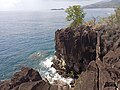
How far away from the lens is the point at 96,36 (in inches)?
2864

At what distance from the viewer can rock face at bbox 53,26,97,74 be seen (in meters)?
70.1

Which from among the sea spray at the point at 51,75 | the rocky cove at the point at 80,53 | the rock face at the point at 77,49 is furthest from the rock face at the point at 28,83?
the rock face at the point at 77,49

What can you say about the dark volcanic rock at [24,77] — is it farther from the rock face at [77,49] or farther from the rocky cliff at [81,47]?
the rock face at [77,49]

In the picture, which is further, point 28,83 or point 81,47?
point 81,47

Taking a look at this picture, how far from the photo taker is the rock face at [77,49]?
70.1m

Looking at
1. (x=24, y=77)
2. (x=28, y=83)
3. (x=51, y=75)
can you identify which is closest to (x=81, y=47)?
(x=51, y=75)

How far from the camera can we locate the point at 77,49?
72000 mm

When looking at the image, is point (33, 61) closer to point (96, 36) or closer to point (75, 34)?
point (75, 34)

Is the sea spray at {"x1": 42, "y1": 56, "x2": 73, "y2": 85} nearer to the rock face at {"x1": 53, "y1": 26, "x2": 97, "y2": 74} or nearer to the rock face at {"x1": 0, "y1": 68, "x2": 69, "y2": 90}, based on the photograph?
the rock face at {"x1": 53, "y1": 26, "x2": 97, "y2": 74}

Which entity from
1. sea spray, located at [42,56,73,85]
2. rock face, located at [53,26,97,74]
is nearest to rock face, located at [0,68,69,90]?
sea spray, located at [42,56,73,85]

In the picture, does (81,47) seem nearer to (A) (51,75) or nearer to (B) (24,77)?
(A) (51,75)

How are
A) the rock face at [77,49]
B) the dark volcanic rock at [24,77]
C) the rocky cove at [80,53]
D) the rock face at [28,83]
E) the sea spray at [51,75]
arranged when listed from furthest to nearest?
1. the rock face at [77,49]
2. the sea spray at [51,75]
3. the rocky cove at [80,53]
4. the dark volcanic rock at [24,77]
5. the rock face at [28,83]

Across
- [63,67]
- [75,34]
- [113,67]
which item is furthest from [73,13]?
[113,67]

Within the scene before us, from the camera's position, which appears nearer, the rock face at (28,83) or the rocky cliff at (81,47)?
the rock face at (28,83)
